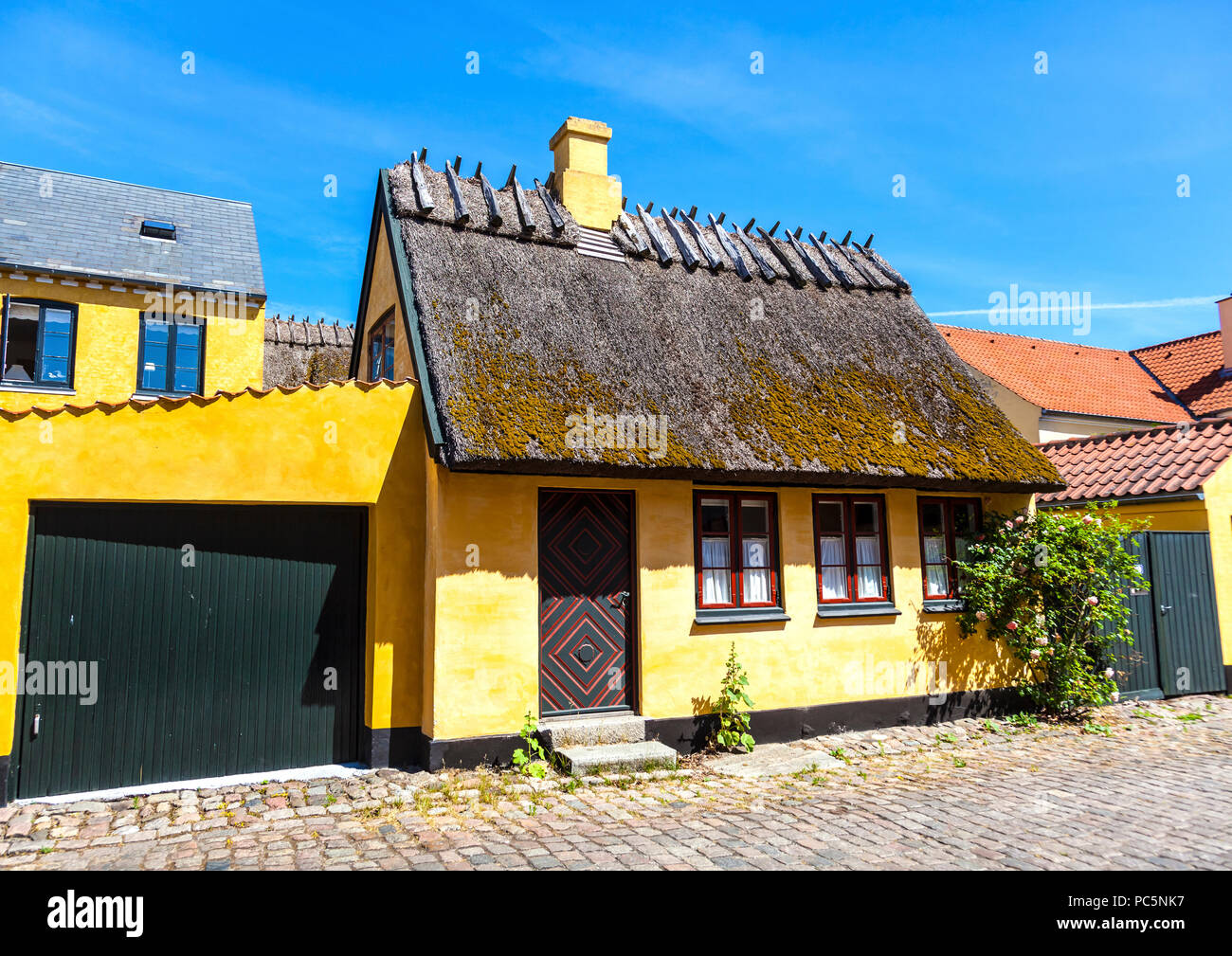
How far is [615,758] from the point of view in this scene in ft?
21.6

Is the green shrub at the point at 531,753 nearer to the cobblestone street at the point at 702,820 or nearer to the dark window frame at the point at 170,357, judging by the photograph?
the cobblestone street at the point at 702,820

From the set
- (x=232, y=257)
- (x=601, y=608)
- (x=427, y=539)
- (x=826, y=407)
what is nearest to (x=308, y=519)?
(x=427, y=539)

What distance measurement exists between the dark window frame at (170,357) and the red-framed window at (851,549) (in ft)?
33.2

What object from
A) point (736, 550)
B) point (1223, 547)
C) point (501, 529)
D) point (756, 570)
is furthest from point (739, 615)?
point (1223, 547)

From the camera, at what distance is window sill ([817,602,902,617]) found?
8.23 meters

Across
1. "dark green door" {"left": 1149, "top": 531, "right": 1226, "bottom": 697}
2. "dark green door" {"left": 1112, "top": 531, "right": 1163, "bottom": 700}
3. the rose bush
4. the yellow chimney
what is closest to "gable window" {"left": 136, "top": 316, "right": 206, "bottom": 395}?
the yellow chimney

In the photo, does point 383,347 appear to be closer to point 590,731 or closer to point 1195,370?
point 590,731

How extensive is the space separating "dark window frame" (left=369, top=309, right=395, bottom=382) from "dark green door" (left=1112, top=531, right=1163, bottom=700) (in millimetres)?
9605

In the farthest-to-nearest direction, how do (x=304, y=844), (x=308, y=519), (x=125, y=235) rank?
(x=125, y=235) → (x=308, y=519) → (x=304, y=844)

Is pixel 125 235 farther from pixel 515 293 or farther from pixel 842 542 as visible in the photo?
pixel 842 542

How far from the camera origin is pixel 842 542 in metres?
8.66

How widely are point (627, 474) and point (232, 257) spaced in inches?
443

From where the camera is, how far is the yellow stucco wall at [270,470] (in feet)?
19.3

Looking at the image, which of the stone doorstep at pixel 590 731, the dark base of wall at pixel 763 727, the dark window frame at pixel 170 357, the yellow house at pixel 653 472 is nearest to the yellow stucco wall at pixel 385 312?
the yellow house at pixel 653 472
